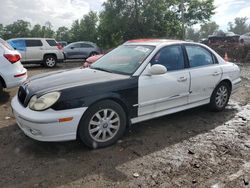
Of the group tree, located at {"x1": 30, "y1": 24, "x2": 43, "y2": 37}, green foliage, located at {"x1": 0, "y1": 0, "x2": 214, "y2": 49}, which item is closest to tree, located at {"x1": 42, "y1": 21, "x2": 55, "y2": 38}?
tree, located at {"x1": 30, "y1": 24, "x2": 43, "y2": 37}

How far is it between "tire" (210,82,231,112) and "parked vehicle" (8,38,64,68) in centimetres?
1102

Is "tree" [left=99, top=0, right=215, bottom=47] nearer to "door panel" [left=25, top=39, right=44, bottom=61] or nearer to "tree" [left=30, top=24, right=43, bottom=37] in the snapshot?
"door panel" [left=25, top=39, right=44, bottom=61]

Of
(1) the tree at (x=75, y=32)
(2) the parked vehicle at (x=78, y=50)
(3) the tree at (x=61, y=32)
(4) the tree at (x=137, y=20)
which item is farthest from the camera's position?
(3) the tree at (x=61, y=32)

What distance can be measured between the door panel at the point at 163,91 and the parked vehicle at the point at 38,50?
1121 centimetres

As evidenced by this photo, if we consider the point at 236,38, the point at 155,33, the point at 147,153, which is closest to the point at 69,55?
the point at 155,33

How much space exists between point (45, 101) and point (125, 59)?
5.45 ft

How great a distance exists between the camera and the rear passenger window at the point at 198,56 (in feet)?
17.0

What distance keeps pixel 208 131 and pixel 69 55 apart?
15927mm

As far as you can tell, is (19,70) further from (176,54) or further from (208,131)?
(208,131)

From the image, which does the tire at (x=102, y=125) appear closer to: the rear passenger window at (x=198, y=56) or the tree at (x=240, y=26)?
the rear passenger window at (x=198, y=56)

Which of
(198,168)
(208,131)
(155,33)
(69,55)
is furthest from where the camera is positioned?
(155,33)

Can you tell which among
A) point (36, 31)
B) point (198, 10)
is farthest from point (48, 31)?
point (198, 10)

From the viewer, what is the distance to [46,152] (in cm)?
395

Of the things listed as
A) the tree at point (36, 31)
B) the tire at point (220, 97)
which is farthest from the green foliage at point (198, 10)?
the tree at point (36, 31)
